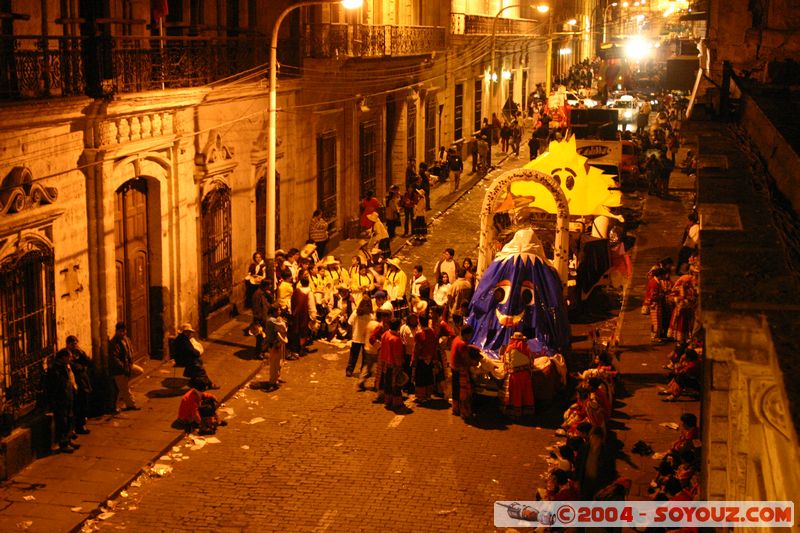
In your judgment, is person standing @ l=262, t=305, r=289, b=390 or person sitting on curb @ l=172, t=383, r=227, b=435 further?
person standing @ l=262, t=305, r=289, b=390

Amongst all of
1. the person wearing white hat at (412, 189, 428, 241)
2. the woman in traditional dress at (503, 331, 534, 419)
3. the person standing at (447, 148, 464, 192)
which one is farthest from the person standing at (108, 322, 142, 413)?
the person standing at (447, 148, 464, 192)

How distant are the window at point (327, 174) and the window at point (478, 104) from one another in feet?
73.4

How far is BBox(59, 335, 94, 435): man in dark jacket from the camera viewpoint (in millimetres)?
16094

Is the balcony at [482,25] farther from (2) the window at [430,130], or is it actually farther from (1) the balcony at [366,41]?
(1) the balcony at [366,41]

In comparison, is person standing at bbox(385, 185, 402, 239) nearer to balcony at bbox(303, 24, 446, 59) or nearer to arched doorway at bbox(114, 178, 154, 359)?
balcony at bbox(303, 24, 446, 59)

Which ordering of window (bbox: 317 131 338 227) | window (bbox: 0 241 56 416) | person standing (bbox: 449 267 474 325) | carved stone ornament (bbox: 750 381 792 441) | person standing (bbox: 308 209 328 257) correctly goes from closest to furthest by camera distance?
carved stone ornament (bbox: 750 381 792 441) < window (bbox: 0 241 56 416) < person standing (bbox: 449 267 474 325) < person standing (bbox: 308 209 328 257) < window (bbox: 317 131 338 227)

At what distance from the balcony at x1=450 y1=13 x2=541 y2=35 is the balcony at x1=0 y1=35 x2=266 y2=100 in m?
22.7

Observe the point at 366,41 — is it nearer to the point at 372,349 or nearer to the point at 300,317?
the point at 300,317

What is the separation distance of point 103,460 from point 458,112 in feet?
115

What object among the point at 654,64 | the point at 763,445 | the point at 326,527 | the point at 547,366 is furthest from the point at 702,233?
the point at 654,64

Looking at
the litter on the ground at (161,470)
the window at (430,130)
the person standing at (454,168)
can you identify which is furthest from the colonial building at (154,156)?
the window at (430,130)

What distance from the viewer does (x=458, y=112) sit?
48844mm

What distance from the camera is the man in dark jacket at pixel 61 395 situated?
15688 mm

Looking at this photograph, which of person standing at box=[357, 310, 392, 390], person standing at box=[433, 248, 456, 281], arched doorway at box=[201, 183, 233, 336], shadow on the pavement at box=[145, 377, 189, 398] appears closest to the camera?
person standing at box=[357, 310, 392, 390]
